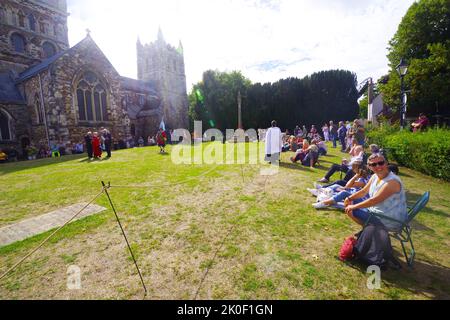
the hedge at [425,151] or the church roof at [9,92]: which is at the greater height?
the church roof at [9,92]

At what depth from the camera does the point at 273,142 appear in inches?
399

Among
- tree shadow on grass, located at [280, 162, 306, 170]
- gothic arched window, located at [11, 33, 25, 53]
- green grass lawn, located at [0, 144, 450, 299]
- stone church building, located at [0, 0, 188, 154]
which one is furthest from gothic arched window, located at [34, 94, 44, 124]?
tree shadow on grass, located at [280, 162, 306, 170]

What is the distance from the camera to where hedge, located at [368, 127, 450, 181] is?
283 inches

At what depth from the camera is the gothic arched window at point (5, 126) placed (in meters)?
20.5

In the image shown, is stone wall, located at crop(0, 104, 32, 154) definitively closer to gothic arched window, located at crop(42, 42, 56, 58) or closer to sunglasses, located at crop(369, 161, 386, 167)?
gothic arched window, located at crop(42, 42, 56, 58)

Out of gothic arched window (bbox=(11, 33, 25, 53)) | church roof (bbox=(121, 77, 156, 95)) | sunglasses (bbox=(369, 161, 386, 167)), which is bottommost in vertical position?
sunglasses (bbox=(369, 161, 386, 167))

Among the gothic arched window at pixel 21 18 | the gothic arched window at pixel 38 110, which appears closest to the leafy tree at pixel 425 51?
the gothic arched window at pixel 38 110

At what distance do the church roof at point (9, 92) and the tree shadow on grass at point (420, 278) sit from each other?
29.7 meters

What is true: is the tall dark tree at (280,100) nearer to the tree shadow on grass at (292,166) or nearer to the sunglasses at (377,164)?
the tree shadow on grass at (292,166)

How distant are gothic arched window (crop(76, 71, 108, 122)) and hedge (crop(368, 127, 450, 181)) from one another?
25409 mm

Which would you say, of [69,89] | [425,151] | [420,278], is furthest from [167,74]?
[420,278]

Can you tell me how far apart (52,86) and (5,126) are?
6947 mm
